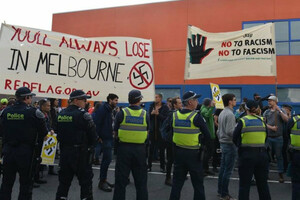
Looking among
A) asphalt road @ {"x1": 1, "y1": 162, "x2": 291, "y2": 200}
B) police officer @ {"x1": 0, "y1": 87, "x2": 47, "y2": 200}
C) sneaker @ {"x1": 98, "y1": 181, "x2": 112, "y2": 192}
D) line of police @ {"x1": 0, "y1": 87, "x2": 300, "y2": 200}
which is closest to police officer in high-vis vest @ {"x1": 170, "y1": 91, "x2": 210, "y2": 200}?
line of police @ {"x1": 0, "y1": 87, "x2": 300, "y2": 200}

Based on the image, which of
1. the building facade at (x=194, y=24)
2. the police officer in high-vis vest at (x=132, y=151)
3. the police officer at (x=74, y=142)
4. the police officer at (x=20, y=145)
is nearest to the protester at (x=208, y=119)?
the police officer in high-vis vest at (x=132, y=151)

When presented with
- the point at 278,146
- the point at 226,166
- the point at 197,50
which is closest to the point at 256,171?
the point at 226,166

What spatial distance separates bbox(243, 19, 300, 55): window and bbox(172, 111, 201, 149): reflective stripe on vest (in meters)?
12.1

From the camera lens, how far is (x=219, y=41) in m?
7.89

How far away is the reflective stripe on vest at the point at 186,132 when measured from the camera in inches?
170

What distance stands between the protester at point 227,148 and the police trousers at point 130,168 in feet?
5.55

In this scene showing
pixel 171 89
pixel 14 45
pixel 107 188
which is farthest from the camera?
pixel 171 89

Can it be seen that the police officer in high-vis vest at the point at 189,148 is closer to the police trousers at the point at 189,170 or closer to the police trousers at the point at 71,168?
the police trousers at the point at 189,170

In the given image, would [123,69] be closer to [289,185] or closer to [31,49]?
[31,49]

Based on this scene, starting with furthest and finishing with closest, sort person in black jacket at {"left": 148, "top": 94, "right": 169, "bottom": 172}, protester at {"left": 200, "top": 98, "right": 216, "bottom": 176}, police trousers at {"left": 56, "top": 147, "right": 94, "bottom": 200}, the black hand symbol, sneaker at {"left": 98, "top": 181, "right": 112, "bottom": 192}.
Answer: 1. the black hand symbol
2. person in black jacket at {"left": 148, "top": 94, "right": 169, "bottom": 172}
3. protester at {"left": 200, "top": 98, "right": 216, "bottom": 176}
4. sneaker at {"left": 98, "top": 181, "right": 112, "bottom": 192}
5. police trousers at {"left": 56, "top": 147, "right": 94, "bottom": 200}

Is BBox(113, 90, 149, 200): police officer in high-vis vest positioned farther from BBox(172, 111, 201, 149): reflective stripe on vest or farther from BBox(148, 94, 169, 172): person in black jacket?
BBox(148, 94, 169, 172): person in black jacket

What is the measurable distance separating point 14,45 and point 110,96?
209cm

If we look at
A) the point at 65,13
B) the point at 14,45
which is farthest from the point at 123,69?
the point at 65,13

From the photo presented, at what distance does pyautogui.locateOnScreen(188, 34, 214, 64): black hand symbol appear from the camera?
7.80 m
